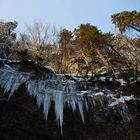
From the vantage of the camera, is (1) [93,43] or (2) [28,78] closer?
(2) [28,78]

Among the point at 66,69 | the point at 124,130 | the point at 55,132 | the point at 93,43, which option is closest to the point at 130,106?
the point at 124,130

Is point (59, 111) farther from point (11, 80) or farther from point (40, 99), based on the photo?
point (11, 80)

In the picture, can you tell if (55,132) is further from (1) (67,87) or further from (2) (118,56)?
(2) (118,56)

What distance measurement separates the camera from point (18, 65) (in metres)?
12.4

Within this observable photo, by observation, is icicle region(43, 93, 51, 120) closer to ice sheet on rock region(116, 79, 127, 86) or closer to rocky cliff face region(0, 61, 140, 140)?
rocky cliff face region(0, 61, 140, 140)

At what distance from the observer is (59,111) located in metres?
10.4

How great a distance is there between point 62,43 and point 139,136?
1162 centimetres

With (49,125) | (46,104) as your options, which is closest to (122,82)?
(46,104)

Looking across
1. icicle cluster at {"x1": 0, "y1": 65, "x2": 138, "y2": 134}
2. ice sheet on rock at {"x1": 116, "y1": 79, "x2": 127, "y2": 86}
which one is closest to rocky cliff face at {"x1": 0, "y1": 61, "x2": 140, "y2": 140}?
icicle cluster at {"x1": 0, "y1": 65, "x2": 138, "y2": 134}

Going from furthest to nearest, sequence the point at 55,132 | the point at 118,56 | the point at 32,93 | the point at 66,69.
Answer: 1. the point at 66,69
2. the point at 118,56
3. the point at 32,93
4. the point at 55,132

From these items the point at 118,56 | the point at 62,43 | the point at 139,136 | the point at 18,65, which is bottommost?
the point at 139,136

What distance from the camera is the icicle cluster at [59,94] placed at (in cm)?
1062

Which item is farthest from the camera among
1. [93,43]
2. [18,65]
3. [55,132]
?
[93,43]

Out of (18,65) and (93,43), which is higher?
(93,43)
